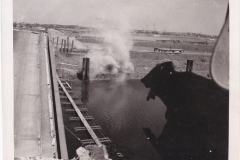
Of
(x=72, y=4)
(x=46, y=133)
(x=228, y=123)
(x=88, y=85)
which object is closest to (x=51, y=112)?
(x=46, y=133)

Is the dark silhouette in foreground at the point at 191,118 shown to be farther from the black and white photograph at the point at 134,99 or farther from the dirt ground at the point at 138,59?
the dirt ground at the point at 138,59

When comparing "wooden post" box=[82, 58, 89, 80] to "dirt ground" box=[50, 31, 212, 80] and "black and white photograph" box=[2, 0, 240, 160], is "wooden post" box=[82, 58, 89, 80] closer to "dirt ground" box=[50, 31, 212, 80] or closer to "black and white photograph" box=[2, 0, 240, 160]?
"dirt ground" box=[50, 31, 212, 80]

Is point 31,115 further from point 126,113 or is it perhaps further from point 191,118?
point 126,113

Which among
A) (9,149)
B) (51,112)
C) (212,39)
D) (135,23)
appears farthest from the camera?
(135,23)

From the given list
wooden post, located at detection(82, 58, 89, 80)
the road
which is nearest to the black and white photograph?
the road

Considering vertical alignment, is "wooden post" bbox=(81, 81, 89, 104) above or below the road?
below

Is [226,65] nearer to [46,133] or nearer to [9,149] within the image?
[46,133]

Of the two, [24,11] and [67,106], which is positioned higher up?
[24,11]
